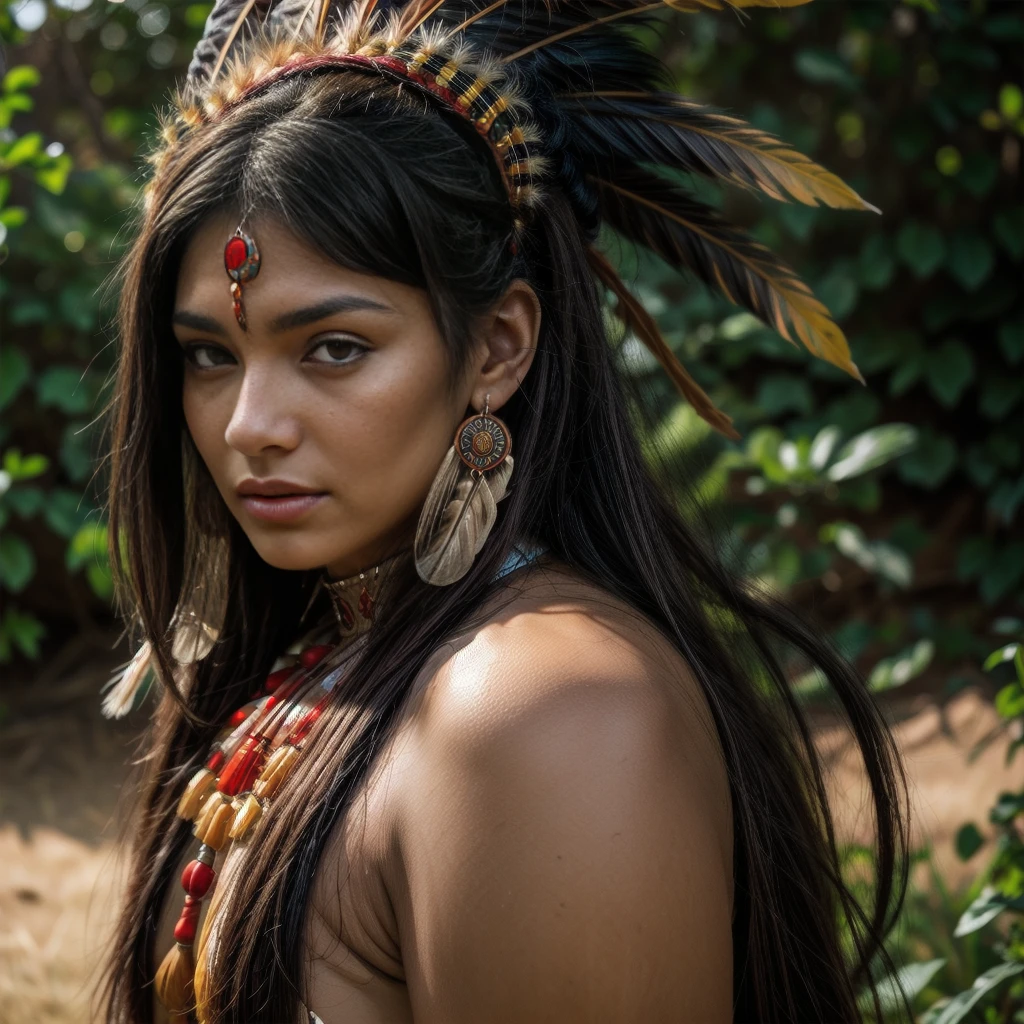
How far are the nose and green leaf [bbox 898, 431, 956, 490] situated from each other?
2995 millimetres

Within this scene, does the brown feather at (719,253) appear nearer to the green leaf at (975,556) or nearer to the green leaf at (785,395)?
Result: the green leaf at (785,395)

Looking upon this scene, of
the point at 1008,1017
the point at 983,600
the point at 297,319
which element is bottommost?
the point at 983,600

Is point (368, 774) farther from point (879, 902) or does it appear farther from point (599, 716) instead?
point (879, 902)

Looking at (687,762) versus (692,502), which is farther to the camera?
(692,502)

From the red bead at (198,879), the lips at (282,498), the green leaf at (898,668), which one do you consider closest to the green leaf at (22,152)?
the lips at (282,498)

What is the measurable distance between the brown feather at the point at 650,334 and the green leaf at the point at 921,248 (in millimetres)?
2178

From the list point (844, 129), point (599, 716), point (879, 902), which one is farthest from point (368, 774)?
point (844, 129)

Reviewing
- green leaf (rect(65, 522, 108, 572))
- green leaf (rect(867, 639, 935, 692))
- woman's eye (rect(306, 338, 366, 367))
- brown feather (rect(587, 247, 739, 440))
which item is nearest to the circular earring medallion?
woman's eye (rect(306, 338, 366, 367))

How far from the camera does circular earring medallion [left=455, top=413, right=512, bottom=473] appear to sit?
1665 millimetres

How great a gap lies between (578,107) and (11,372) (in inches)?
102

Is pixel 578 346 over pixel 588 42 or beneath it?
beneath

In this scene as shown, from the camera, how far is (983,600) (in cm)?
421

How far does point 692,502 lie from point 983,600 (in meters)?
2.56

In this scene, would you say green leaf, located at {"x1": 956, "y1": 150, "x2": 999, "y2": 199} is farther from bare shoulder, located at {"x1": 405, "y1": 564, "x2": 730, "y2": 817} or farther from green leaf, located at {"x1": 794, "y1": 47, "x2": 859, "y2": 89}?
bare shoulder, located at {"x1": 405, "y1": 564, "x2": 730, "y2": 817}
